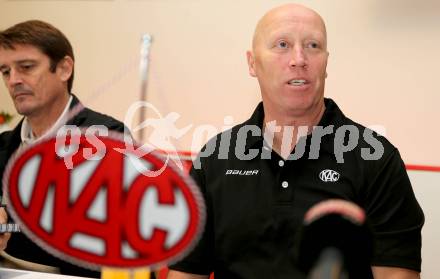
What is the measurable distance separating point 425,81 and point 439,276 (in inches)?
17.0

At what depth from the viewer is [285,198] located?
0.85 m

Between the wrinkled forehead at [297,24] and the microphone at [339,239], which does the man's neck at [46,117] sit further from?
the microphone at [339,239]

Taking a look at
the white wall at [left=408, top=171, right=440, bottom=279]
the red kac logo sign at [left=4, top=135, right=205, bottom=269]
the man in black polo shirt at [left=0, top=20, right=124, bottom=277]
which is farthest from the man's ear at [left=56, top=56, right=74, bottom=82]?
the white wall at [left=408, top=171, right=440, bottom=279]

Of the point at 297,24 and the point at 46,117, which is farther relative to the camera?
the point at 46,117

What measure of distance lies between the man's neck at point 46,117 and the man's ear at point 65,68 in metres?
0.05

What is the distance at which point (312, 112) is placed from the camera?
2.88 ft

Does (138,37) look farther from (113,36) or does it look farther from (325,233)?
(325,233)

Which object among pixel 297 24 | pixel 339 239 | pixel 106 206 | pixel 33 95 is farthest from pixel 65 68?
pixel 339 239

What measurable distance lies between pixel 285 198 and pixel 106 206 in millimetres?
308

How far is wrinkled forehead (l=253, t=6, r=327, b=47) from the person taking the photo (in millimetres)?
802

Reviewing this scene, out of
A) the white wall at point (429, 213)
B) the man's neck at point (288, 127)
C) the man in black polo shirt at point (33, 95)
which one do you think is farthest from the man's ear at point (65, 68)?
the white wall at point (429, 213)

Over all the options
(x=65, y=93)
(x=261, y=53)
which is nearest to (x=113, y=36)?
(x=65, y=93)

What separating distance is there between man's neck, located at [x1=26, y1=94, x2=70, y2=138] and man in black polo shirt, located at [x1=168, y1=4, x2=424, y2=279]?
28cm

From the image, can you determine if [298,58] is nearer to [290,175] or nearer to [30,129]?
[290,175]
